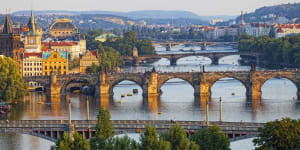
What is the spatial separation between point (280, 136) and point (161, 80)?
4065 centimetres

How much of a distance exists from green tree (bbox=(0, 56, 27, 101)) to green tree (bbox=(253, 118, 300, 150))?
37953 millimetres

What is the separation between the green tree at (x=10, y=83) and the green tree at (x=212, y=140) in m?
35.8

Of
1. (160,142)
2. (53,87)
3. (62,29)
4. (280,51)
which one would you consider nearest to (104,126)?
(160,142)

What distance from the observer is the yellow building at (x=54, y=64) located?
97062 mm

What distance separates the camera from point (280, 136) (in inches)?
1687

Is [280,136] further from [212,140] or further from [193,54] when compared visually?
[193,54]

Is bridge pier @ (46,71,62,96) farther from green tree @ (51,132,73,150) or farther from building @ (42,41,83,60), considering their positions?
green tree @ (51,132,73,150)

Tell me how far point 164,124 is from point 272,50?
73157 millimetres

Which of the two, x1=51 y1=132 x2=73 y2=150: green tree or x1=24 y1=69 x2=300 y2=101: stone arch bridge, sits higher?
x1=51 y1=132 x2=73 y2=150: green tree

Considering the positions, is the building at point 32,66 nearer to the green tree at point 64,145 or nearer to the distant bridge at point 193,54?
the distant bridge at point 193,54

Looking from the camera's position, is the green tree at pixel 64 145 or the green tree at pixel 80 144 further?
the green tree at pixel 80 144

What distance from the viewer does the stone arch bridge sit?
81.0m

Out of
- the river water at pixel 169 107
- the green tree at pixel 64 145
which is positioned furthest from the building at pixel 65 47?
the green tree at pixel 64 145

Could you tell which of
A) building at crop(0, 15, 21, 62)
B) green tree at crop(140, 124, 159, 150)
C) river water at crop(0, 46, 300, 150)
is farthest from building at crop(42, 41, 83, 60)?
green tree at crop(140, 124, 159, 150)
